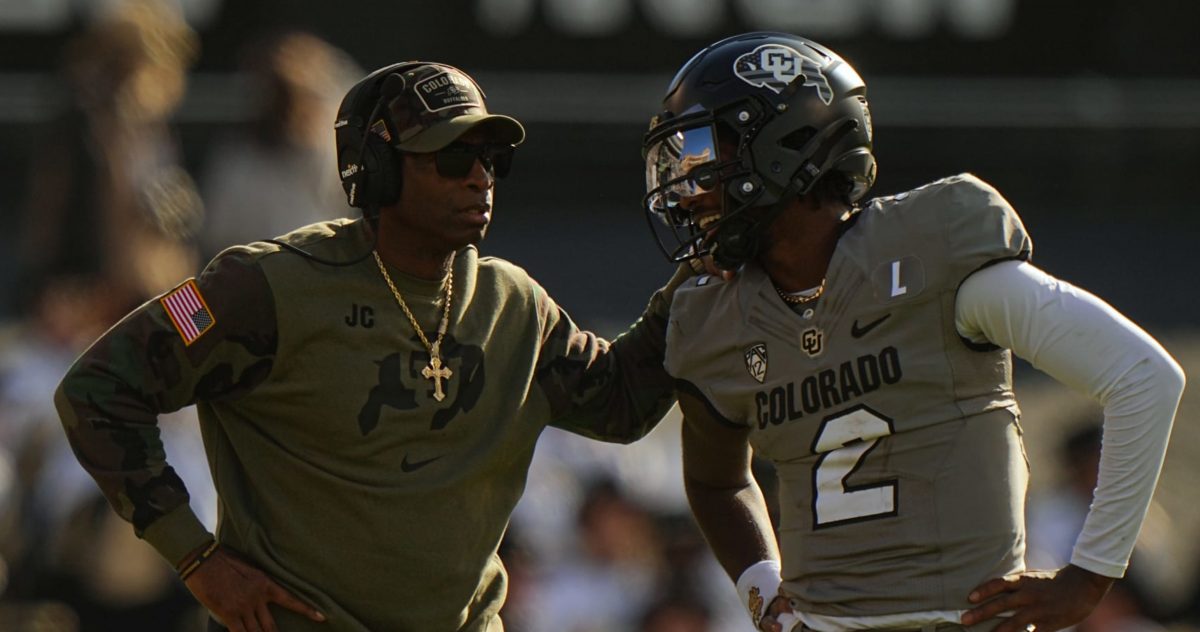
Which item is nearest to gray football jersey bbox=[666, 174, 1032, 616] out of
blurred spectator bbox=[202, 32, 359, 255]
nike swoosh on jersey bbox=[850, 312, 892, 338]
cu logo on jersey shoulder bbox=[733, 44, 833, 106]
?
nike swoosh on jersey bbox=[850, 312, 892, 338]

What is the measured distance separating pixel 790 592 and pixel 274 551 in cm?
113

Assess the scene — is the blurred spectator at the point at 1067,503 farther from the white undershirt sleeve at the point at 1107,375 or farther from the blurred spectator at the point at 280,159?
the white undershirt sleeve at the point at 1107,375

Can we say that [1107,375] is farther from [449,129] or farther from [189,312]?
[189,312]

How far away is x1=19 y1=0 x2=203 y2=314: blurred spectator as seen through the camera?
24.7 feet

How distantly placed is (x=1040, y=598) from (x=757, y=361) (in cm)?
77

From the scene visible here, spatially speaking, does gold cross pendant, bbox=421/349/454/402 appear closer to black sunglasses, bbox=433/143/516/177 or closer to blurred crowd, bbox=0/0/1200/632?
black sunglasses, bbox=433/143/516/177

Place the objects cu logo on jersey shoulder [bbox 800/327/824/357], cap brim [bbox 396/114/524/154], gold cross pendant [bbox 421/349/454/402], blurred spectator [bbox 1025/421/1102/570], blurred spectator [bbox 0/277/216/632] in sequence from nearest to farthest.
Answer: cu logo on jersey shoulder [bbox 800/327/824/357]
cap brim [bbox 396/114/524/154]
gold cross pendant [bbox 421/349/454/402]
blurred spectator [bbox 0/277/216/632]
blurred spectator [bbox 1025/421/1102/570]

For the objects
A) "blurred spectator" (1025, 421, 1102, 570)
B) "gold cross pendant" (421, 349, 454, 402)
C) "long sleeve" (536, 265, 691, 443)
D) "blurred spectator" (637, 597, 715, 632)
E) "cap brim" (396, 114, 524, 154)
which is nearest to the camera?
"cap brim" (396, 114, 524, 154)

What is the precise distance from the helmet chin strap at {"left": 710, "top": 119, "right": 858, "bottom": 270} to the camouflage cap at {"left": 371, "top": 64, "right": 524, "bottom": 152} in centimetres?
55

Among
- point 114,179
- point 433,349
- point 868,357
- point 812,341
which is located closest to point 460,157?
point 433,349

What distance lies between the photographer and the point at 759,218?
4059mm

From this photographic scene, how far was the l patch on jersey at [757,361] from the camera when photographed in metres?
4.06

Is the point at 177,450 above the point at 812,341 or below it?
below

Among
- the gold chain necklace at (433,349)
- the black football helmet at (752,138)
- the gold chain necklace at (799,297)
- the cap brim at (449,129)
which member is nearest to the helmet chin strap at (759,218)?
the black football helmet at (752,138)
